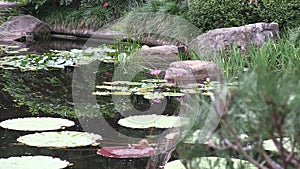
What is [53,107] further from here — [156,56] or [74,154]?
[156,56]

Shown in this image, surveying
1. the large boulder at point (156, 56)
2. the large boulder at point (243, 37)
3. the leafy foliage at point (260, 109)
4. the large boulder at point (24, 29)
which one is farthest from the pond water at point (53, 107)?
the large boulder at point (24, 29)

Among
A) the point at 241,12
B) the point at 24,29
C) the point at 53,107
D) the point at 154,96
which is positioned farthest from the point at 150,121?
the point at 24,29

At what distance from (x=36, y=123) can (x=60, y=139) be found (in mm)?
451

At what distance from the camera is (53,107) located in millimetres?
4199

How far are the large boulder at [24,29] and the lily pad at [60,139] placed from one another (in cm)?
650

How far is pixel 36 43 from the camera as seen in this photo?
29.9ft

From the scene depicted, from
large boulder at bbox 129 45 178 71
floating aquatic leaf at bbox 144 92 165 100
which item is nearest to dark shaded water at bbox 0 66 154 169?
floating aquatic leaf at bbox 144 92 165 100

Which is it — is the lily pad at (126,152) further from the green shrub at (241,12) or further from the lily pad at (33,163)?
the green shrub at (241,12)

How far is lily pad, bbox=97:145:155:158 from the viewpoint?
9.73 feet

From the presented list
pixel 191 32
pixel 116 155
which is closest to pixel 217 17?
pixel 191 32

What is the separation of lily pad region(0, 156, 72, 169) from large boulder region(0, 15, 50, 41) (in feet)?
22.8

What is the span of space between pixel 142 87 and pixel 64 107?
947 millimetres

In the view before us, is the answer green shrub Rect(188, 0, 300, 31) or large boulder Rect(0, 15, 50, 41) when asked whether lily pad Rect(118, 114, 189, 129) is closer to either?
green shrub Rect(188, 0, 300, 31)

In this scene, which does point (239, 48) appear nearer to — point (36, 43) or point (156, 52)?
point (156, 52)
